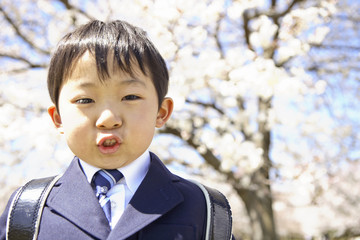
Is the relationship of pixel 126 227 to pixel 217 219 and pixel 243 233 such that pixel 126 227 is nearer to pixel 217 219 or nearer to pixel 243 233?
pixel 217 219

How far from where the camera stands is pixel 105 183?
136cm

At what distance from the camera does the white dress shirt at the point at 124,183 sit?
1336 mm

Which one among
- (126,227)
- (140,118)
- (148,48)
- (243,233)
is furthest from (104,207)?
(243,233)

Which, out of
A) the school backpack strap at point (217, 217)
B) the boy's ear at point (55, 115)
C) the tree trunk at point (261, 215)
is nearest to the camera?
the school backpack strap at point (217, 217)

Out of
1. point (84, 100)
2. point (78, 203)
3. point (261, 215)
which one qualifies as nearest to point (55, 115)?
point (84, 100)

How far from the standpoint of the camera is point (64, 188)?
1395 mm

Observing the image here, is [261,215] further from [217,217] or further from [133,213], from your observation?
[133,213]

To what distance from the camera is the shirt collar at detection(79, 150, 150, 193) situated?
1.38m

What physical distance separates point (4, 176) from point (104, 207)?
6122 millimetres

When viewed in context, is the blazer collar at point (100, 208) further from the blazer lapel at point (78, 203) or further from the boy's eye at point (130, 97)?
the boy's eye at point (130, 97)

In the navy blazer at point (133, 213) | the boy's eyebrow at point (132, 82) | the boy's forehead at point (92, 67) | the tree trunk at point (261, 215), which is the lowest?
the tree trunk at point (261, 215)

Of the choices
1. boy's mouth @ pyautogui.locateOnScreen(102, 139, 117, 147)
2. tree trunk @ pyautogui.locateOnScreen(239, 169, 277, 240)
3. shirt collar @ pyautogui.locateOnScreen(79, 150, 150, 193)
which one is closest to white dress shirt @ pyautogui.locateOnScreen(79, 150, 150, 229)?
shirt collar @ pyautogui.locateOnScreen(79, 150, 150, 193)

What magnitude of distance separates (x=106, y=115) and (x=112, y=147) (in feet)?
0.35

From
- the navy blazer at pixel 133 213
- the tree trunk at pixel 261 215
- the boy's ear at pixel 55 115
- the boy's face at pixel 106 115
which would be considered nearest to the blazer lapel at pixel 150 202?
the navy blazer at pixel 133 213
